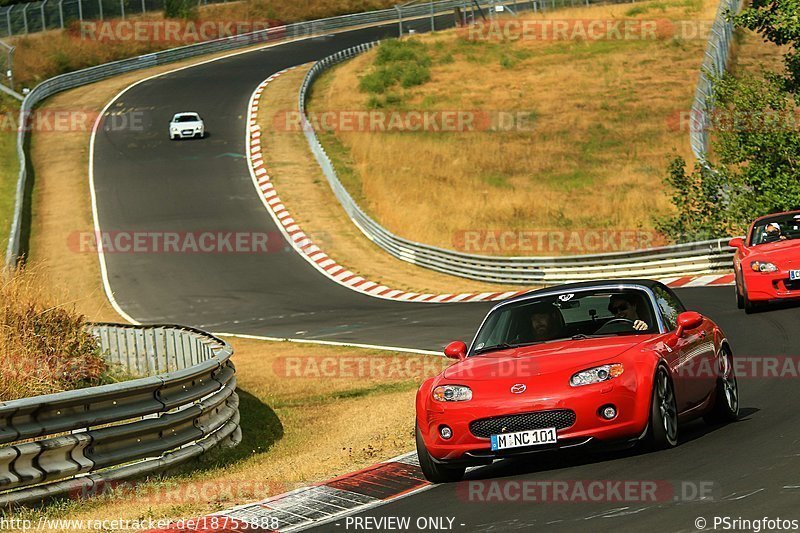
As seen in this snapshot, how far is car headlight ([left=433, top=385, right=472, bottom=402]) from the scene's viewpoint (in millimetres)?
9164

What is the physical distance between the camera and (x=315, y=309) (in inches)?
1167

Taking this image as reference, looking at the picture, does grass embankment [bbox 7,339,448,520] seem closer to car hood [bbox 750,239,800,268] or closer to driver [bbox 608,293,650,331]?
driver [bbox 608,293,650,331]


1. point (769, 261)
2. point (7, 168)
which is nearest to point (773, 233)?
point (769, 261)

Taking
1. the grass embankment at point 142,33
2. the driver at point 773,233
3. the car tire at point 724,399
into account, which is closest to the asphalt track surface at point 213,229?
the grass embankment at point 142,33

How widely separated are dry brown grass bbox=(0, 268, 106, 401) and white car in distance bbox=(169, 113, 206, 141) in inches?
1403

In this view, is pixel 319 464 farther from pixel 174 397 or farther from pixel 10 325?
pixel 10 325

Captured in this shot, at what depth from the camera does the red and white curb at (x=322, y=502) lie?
8.09 m

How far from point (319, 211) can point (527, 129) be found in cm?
1410

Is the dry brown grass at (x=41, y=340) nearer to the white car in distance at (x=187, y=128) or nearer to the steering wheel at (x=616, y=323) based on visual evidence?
the steering wheel at (x=616, y=323)

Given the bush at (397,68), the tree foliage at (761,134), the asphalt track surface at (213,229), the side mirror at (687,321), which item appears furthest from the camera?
the bush at (397,68)

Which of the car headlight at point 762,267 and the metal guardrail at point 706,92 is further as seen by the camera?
the metal guardrail at point 706,92

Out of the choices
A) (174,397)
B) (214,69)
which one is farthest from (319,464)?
(214,69)

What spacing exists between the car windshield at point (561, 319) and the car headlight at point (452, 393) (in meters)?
0.88

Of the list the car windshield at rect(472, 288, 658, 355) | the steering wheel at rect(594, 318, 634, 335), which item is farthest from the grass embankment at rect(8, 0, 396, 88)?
the steering wheel at rect(594, 318, 634, 335)
